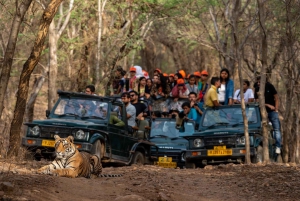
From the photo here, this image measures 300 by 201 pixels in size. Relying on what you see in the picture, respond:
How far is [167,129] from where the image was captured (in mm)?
19766

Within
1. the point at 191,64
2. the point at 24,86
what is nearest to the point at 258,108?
the point at 24,86

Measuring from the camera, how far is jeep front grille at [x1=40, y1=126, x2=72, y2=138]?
1483 centimetres

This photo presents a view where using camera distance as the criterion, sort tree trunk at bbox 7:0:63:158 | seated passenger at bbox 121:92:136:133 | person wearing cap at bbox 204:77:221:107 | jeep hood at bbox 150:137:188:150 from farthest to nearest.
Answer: jeep hood at bbox 150:137:188:150
seated passenger at bbox 121:92:136:133
person wearing cap at bbox 204:77:221:107
tree trunk at bbox 7:0:63:158

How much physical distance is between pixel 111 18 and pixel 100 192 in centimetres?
2140

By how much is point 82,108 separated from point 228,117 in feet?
12.0

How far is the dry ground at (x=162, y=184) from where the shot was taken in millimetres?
8562

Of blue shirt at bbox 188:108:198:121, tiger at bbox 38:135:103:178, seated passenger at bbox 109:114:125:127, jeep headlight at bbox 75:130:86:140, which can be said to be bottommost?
tiger at bbox 38:135:103:178

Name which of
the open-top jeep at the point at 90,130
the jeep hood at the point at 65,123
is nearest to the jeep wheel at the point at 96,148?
the open-top jeep at the point at 90,130

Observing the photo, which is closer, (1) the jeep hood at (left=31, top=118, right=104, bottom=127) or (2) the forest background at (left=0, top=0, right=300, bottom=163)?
(1) the jeep hood at (left=31, top=118, right=104, bottom=127)

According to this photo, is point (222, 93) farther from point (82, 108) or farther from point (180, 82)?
point (82, 108)

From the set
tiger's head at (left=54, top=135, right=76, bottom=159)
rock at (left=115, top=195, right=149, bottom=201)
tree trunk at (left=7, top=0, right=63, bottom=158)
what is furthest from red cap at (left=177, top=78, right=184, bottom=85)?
rock at (left=115, top=195, right=149, bottom=201)

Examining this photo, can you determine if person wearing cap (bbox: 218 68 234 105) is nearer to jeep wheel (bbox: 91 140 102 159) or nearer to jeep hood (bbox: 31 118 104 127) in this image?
jeep hood (bbox: 31 118 104 127)

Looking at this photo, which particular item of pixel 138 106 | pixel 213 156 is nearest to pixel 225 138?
pixel 213 156

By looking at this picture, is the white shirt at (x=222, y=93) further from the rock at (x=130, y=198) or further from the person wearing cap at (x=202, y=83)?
the rock at (x=130, y=198)
